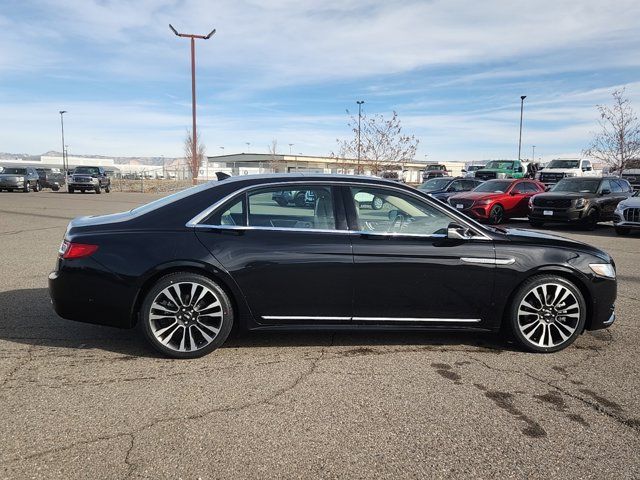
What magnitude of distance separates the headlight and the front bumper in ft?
38.3

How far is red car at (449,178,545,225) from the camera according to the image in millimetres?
16875

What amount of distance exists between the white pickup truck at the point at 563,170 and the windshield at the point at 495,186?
13.6 meters

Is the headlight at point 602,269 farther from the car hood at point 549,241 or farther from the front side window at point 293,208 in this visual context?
the front side window at point 293,208

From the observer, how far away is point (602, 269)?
4.67 meters

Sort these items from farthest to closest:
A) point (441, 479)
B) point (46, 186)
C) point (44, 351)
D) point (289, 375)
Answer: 1. point (46, 186)
2. point (44, 351)
3. point (289, 375)
4. point (441, 479)

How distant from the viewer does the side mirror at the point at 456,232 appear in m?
4.40

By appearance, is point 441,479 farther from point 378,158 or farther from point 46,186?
point 46,186

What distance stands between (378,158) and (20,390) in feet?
110

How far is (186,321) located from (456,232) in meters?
2.37

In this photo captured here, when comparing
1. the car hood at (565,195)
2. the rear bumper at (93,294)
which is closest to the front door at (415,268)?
the rear bumper at (93,294)

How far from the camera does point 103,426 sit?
317 cm

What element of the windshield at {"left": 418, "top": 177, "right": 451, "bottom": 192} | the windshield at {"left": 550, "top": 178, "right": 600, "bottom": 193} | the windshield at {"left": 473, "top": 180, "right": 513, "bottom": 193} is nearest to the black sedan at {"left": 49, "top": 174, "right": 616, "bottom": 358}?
the windshield at {"left": 550, "top": 178, "right": 600, "bottom": 193}

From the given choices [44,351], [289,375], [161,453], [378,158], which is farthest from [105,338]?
[378,158]

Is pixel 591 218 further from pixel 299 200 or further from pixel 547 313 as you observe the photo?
pixel 299 200
